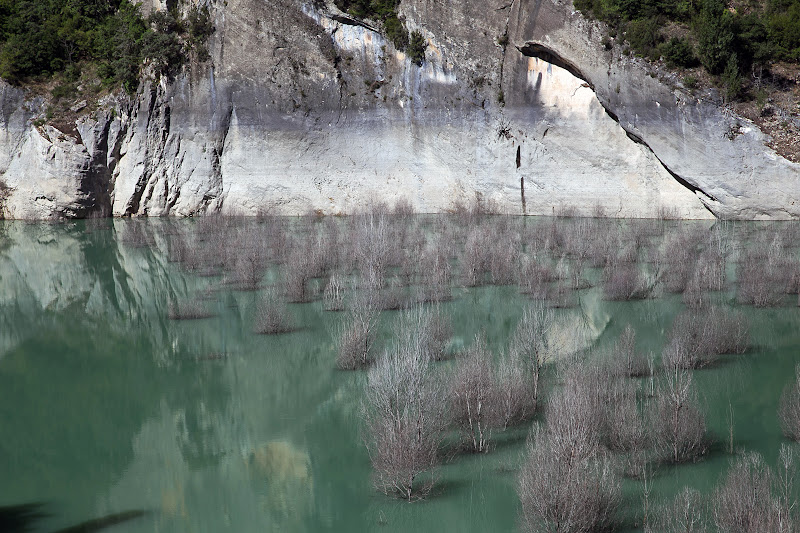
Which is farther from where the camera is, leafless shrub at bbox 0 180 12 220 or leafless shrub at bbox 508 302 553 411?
leafless shrub at bbox 0 180 12 220

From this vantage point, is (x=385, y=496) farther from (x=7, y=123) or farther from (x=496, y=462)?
(x=7, y=123)

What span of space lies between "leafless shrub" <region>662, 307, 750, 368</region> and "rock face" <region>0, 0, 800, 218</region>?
15.3m

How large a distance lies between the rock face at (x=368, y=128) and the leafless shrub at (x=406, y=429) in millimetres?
20807

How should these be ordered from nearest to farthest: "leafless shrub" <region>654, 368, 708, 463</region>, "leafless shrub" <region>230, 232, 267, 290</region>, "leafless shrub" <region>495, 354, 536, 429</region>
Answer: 1. "leafless shrub" <region>654, 368, 708, 463</region>
2. "leafless shrub" <region>495, 354, 536, 429</region>
3. "leafless shrub" <region>230, 232, 267, 290</region>

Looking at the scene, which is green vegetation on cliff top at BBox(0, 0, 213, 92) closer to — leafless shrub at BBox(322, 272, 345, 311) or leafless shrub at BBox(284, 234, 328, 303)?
leafless shrub at BBox(284, 234, 328, 303)

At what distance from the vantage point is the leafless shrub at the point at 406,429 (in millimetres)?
7297

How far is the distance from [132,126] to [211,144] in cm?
380

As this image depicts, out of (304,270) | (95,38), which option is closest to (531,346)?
(304,270)

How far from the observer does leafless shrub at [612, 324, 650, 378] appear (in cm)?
1008

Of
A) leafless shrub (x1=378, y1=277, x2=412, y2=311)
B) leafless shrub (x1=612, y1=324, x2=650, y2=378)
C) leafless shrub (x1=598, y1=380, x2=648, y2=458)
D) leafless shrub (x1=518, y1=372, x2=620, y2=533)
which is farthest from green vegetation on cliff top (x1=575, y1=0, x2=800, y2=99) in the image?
leafless shrub (x1=518, y1=372, x2=620, y2=533)

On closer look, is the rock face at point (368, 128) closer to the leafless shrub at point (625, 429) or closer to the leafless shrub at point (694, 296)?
the leafless shrub at point (694, 296)

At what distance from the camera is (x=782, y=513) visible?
5680mm

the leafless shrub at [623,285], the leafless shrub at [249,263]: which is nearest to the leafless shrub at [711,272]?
the leafless shrub at [623,285]

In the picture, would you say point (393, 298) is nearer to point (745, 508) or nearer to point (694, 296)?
point (694, 296)
